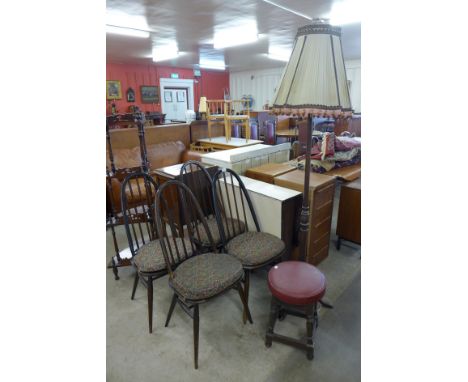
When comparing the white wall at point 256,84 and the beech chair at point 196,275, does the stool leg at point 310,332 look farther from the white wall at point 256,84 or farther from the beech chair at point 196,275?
the white wall at point 256,84

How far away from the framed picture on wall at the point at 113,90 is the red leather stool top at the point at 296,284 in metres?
7.21

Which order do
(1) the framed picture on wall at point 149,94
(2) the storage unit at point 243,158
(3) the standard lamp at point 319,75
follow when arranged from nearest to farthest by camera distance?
(3) the standard lamp at point 319,75
(2) the storage unit at point 243,158
(1) the framed picture on wall at point 149,94

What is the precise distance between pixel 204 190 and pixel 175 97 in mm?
7399

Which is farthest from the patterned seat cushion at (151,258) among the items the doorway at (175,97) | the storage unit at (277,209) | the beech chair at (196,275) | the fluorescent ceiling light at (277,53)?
the doorway at (175,97)

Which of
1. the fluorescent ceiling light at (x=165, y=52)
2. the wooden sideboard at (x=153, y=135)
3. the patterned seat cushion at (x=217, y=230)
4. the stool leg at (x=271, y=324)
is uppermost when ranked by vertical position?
the fluorescent ceiling light at (x=165, y=52)

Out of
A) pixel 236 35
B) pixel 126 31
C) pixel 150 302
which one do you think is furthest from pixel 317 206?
pixel 126 31

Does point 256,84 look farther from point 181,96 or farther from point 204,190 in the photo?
point 204,190

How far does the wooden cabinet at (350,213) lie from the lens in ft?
7.95

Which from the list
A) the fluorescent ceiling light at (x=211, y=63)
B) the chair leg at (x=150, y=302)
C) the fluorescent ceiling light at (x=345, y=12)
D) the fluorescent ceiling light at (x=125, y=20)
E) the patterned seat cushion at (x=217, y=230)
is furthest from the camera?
the fluorescent ceiling light at (x=211, y=63)

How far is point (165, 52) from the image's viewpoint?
5770 mm

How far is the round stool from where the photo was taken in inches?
56.6

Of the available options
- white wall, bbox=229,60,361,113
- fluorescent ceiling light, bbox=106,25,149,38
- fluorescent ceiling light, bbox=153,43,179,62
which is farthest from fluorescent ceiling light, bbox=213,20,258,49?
white wall, bbox=229,60,361,113
